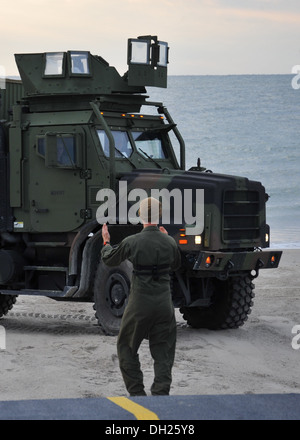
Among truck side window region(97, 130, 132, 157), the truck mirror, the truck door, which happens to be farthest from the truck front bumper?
the truck mirror

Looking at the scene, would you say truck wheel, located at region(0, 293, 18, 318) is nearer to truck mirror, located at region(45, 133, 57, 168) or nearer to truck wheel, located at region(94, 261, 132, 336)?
truck wheel, located at region(94, 261, 132, 336)

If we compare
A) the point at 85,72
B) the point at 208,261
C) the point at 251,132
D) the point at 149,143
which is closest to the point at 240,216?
the point at 208,261

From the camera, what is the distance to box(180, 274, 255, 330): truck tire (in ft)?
44.8

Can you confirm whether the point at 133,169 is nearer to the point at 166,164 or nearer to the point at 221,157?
the point at 166,164

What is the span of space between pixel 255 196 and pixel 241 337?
181 centimetres

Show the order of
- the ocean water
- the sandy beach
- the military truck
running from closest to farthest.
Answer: the sandy beach, the military truck, the ocean water

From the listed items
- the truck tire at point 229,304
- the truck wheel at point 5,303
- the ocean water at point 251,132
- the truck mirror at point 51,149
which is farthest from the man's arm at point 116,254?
the ocean water at point 251,132

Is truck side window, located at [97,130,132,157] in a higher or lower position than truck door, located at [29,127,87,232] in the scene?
higher

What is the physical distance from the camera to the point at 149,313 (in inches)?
339

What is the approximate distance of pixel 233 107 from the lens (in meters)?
80.6

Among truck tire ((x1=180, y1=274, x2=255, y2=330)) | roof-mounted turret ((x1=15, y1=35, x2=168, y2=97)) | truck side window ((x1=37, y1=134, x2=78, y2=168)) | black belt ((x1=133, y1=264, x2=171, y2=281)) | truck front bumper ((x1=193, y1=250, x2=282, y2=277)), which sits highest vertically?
roof-mounted turret ((x1=15, y1=35, x2=168, y2=97))

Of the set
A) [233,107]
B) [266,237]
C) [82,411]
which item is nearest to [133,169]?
[266,237]

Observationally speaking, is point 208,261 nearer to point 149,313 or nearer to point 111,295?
point 111,295

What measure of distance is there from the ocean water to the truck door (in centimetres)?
1795
